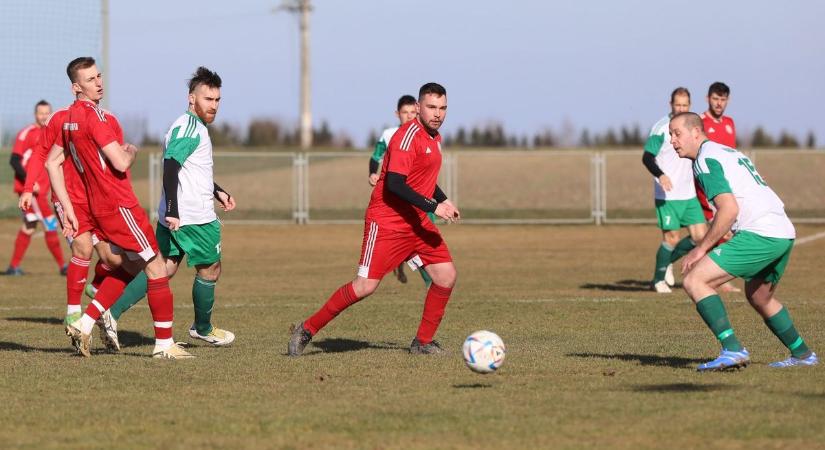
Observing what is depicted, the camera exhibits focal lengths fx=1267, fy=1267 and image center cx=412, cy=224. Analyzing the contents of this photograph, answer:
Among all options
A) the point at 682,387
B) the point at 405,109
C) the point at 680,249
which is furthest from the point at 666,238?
the point at 682,387

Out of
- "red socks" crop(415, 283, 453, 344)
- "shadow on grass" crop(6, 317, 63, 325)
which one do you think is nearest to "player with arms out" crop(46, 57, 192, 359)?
"red socks" crop(415, 283, 453, 344)

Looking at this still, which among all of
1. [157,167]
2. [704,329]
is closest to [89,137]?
[704,329]

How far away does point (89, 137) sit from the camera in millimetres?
9305

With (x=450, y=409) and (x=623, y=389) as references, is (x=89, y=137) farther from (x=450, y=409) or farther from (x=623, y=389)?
(x=623, y=389)

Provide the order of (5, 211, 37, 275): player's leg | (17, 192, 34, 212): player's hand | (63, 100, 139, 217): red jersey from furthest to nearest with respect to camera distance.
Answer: (5, 211, 37, 275): player's leg
(17, 192, 34, 212): player's hand
(63, 100, 139, 217): red jersey

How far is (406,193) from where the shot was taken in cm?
923

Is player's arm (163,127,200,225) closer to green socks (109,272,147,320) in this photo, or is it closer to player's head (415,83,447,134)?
green socks (109,272,147,320)

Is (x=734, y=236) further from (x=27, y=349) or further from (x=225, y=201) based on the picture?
(x=27, y=349)

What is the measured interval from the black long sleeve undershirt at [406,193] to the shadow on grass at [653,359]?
5.31ft

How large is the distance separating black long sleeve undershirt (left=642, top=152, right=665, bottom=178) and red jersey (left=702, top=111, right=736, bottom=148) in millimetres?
772

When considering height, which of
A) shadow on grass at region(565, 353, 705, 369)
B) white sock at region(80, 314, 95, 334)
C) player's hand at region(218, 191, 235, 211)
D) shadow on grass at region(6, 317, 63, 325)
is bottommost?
shadow on grass at region(6, 317, 63, 325)

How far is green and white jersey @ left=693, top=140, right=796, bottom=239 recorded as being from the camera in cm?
831

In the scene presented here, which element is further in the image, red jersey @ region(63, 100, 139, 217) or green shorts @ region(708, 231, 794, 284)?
red jersey @ region(63, 100, 139, 217)

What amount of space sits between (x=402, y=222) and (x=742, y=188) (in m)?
2.59
